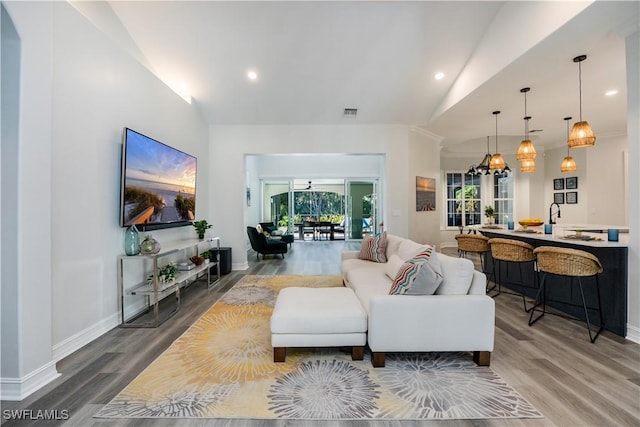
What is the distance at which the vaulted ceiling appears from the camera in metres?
3.02

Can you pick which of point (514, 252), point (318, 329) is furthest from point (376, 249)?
point (318, 329)

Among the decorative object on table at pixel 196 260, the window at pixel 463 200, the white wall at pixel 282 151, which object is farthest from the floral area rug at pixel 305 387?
A: the window at pixel 463 200

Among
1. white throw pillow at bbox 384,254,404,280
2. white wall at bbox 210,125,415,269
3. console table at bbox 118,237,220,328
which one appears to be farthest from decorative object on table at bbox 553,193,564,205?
console table at bbox 118,237,220,328

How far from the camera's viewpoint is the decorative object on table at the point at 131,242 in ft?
10.3

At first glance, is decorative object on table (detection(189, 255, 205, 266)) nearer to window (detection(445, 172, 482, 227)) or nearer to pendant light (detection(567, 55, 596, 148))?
pendant light (detection(567, 55, 596, 148))

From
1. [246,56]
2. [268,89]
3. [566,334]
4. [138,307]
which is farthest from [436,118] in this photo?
[138,307]

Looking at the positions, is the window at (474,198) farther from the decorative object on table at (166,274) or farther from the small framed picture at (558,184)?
the decorative object on table at (166,274)

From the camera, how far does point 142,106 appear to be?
355cm

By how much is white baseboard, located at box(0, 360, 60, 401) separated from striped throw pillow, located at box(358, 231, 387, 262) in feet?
11.5

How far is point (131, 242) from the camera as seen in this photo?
10.3ft

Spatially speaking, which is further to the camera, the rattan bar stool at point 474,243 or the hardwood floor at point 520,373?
the rattan bar stool at point 474,243

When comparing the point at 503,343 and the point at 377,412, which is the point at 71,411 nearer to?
the point at 377,412

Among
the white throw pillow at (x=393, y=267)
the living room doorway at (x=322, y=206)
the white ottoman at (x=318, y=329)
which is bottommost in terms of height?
the white ottoman at (x=318, y=329)

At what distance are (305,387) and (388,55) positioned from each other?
428 centimetres
